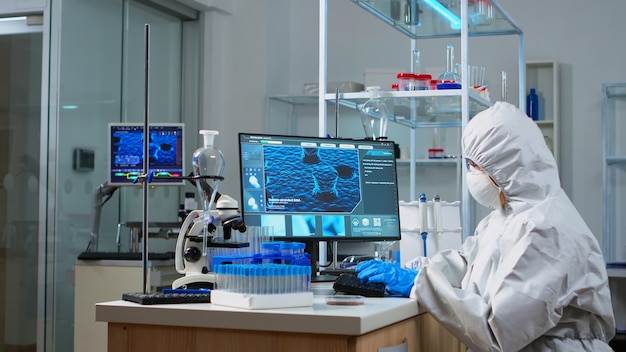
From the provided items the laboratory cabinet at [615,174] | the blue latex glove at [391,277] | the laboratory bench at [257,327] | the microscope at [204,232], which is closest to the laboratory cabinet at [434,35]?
the blue latex glove at [391,277]

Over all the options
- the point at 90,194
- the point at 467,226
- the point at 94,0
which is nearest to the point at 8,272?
the point at 90,194

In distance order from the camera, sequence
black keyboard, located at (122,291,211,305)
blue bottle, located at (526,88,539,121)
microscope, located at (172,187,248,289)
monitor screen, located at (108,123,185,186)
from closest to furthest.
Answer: black keyboard, located at (122,291,211,305)
microscope, located at (172,187,248,289)
monitor screen, located at (108,123,185,186)
blue bottle, located at (526,88,539,121)

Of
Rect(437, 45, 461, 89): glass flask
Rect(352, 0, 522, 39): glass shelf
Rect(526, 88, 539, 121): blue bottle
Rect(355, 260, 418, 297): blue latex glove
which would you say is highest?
Rect(352, 0, 522, 39): glass shelf

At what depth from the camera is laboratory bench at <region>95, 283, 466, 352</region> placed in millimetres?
1734

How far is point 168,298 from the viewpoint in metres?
1.94

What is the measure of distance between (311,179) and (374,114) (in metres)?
0.84

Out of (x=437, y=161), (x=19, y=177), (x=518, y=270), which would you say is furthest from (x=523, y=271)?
(x=437, y=161)

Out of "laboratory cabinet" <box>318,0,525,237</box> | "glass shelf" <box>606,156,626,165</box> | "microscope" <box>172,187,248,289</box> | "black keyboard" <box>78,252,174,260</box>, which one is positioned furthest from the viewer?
"glass shelf" <box>606,156,626,165</box>

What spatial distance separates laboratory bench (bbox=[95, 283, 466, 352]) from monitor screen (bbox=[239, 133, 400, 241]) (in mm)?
501

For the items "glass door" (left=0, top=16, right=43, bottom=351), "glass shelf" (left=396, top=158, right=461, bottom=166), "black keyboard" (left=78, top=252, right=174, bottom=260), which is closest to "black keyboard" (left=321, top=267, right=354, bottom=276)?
"black keyboard" (left=78, top=252, right=174, bottom=260)

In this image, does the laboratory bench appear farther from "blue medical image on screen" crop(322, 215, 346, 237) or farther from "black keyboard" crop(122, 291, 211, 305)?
"blue medical image on screen" crop(322, 215, 346, 237)

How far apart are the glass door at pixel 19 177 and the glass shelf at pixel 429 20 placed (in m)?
2.31

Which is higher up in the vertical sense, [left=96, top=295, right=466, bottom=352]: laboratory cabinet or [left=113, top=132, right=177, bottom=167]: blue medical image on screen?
[left=113, top=132, right=177, bottom=167]: blue medical image on screen

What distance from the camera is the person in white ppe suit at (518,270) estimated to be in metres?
2.04
